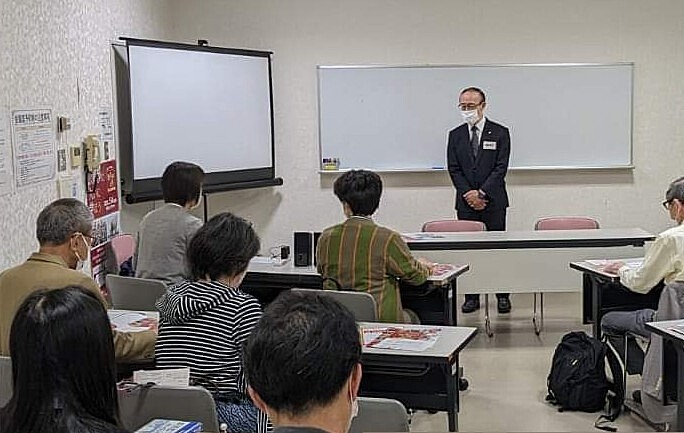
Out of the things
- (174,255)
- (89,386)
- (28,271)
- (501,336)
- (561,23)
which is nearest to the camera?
(89,386)

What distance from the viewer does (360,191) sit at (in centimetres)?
448

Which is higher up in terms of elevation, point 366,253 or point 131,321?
point 366,253

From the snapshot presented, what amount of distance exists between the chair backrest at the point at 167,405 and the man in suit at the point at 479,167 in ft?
15.3

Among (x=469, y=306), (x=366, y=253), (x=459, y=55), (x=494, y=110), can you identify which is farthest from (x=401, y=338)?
(x=459, y=55)

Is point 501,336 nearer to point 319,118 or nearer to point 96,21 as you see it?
point 319,118

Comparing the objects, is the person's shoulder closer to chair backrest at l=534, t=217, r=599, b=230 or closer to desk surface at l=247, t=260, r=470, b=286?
chair backrest at l=534, t=217, r=599, b=230

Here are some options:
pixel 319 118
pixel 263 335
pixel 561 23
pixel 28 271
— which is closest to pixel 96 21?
pixel 319 118

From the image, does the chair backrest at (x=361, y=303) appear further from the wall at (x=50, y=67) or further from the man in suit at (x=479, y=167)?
Answer: the man in suit at (x=479, y=167)

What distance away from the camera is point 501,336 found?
6.43 meters

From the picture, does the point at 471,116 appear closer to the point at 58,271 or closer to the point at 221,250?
the point at 221,250

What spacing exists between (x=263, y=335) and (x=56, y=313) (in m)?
0.63

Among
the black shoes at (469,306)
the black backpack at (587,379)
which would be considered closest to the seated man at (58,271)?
the black backpack at (587,379)

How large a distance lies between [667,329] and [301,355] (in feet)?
8.99

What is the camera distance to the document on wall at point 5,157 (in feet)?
14.1
